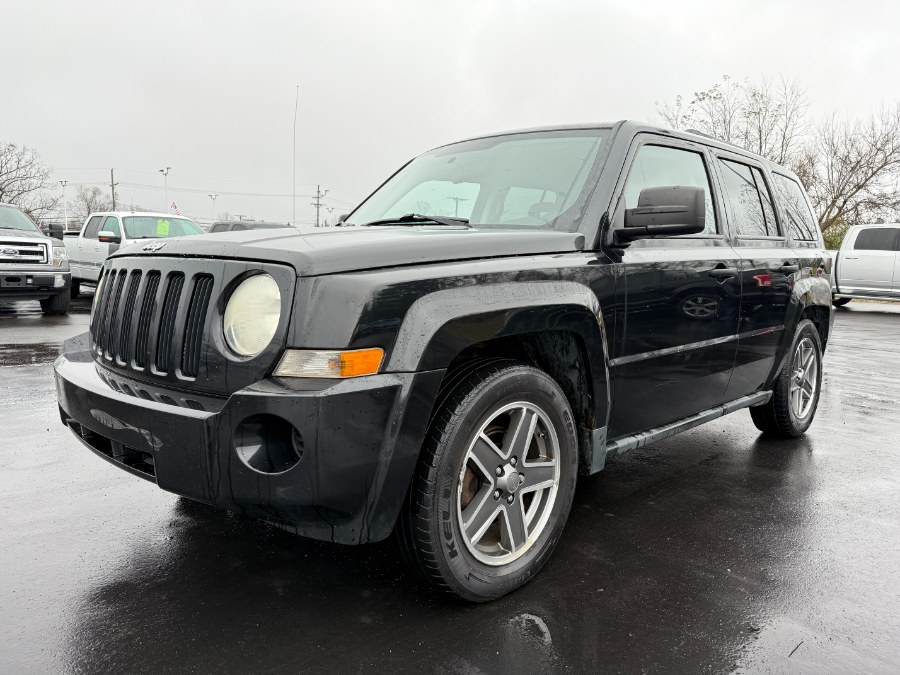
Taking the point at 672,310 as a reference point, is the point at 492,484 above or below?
below

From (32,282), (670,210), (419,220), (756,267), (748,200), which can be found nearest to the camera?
(670,210)

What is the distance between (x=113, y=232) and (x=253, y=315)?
1344 cm

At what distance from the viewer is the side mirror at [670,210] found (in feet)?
8.77

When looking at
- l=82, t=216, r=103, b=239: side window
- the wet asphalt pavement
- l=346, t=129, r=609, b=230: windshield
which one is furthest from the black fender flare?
l=82, t=216, r=103, b=239: side window

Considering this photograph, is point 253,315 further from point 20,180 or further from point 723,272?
point 20,180

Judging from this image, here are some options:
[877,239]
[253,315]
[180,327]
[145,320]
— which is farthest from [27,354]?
[877,239]

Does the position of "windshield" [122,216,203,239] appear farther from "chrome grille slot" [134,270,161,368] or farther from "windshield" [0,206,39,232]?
"chrome grille slot" [134,270,161,368]

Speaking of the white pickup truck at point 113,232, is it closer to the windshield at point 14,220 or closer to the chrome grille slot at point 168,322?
the windshield at point 14,220

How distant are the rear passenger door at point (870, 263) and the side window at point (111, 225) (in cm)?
1652

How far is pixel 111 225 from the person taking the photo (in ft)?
46.4

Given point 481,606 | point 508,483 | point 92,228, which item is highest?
point 92,228

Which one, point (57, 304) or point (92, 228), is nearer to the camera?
point (57, 304)

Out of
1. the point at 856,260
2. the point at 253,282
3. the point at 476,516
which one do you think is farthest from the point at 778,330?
the point at 856,260

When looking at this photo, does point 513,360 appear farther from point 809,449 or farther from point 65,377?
point 809,449
